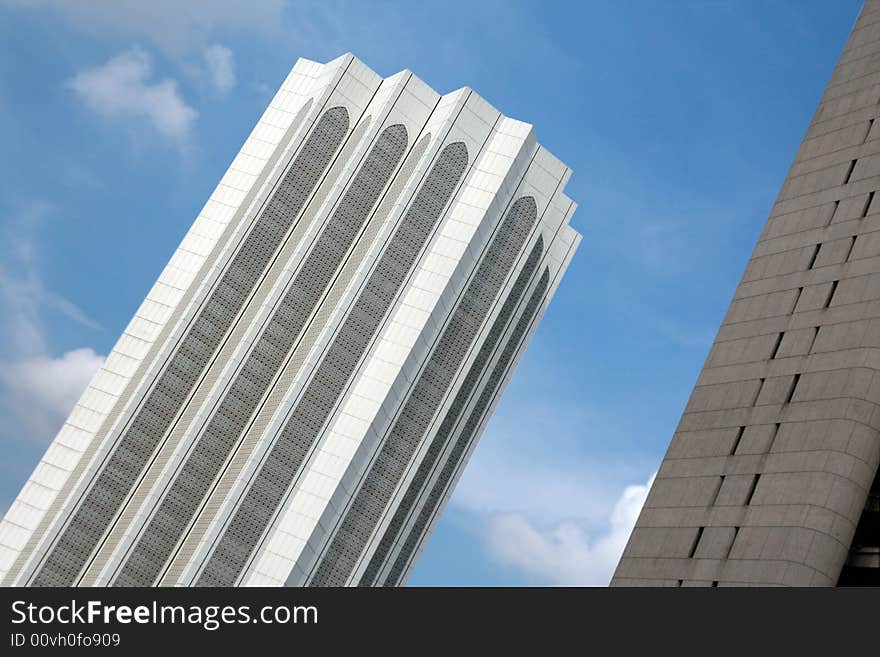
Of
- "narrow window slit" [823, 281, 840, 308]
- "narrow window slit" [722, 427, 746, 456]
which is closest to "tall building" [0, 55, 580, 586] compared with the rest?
"narrow window slit" [722, 427, 746, 456]

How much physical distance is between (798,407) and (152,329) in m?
31.8

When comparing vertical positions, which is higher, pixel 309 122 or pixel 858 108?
pixel 309 122

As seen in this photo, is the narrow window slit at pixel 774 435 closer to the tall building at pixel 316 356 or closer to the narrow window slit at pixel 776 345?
the narrow window slit at pixel 776 345

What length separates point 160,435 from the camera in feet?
163

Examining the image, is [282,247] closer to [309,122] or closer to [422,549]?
[309,122]

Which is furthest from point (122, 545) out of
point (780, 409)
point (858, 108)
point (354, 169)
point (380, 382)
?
point (858, 108)

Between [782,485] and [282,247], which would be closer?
[782,485]

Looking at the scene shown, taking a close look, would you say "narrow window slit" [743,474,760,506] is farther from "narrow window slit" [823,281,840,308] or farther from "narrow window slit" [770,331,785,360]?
"narrow window slit" [823,281,840,308]

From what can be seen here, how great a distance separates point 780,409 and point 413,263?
27031 mm

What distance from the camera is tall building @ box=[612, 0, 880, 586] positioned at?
2691 centimetres

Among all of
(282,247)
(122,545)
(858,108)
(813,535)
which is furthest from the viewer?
Answer: (282,247)

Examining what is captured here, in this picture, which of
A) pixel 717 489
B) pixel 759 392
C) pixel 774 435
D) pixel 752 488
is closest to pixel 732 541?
pixel 752 488

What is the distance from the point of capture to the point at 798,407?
2895 cm
